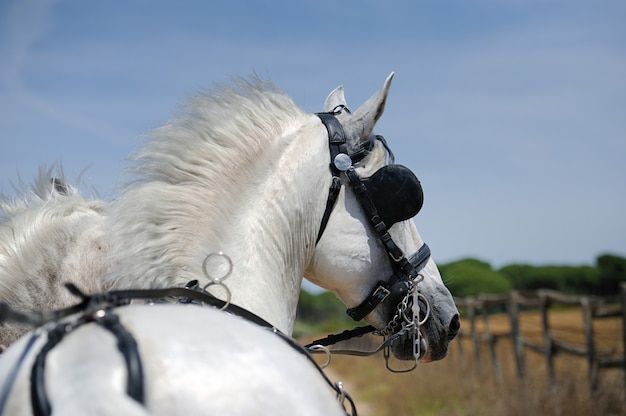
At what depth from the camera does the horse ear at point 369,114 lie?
3021mm

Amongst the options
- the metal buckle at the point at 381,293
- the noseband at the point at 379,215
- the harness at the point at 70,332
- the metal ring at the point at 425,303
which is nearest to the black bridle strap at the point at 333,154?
the noseband at the point at 379,215

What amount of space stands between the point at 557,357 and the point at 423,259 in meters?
9.64

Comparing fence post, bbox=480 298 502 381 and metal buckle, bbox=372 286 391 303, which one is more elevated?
metal buckle, bbox=372 286 391 303

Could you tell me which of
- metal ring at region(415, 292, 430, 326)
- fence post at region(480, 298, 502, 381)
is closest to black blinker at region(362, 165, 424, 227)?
metal ring at region(415, 292, 430, 326)

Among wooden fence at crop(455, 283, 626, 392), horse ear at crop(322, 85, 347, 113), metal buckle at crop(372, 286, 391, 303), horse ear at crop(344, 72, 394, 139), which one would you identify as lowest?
wooden fence at crop(455, 283, 626, 392)

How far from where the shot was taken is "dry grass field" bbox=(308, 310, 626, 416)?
369 inches

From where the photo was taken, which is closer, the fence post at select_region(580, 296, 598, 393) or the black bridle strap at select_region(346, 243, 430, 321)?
the black bridle strap at select_region(346, 243, 430, 321)

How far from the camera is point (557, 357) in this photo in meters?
11.8

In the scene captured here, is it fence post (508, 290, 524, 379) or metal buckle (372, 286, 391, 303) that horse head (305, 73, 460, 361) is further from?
fence post (508, 290, 524, 379)

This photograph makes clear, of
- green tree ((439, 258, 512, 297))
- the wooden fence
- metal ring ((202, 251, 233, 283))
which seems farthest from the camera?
green tree ((439, 258, 512, 297))

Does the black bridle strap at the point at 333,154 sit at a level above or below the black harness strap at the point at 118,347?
above

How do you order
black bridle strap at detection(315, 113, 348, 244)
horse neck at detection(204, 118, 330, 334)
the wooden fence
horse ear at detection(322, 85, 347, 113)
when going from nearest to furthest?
horse neck at detection(204, 118, 330, 334) < black bridle strap at detection(315, 113, 348, 244) < horse ear at detection(322, 85, 347, 113) < the wooden fence

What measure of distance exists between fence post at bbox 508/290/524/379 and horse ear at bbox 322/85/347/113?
9931 millimetres

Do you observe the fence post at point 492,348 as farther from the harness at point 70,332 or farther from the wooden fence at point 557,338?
the harness at point 70,332
